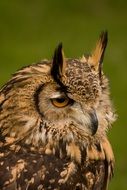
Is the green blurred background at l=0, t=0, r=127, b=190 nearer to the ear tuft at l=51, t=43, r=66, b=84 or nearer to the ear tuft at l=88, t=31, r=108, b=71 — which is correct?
the ear tuft at l=88, t=31, r=108, b=71

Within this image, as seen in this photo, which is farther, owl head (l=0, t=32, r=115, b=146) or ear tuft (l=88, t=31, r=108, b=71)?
ear tuft (l=88, t=31, r=108, b=71)

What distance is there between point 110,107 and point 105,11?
26.7 feet

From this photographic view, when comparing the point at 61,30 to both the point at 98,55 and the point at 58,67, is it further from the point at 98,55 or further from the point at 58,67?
the point at 58,67

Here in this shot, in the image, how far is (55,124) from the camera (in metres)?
7.14

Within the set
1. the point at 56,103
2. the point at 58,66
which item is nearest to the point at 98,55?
the point at 58,66

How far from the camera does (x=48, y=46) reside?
14320mm

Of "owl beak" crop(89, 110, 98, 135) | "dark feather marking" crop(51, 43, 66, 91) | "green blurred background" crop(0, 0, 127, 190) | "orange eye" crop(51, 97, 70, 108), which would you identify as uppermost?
"green blurred background" crop(0, 0, 127, 190)

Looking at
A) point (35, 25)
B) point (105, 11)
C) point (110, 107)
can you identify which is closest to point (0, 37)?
point (35, 25)

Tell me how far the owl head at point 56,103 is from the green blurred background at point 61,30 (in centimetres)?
595

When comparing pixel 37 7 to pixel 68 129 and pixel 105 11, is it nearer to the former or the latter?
pixel 105 11

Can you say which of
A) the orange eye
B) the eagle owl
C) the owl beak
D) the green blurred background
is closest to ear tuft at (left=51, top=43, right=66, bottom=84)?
the eagle owl

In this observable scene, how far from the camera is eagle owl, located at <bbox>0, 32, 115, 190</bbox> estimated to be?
6984 millimetres

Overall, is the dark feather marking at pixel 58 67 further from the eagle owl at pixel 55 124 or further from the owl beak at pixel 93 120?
the owl beak at pixel 93 120

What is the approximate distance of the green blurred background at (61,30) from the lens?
1382 cm
